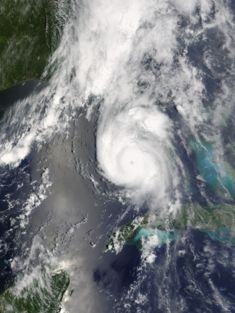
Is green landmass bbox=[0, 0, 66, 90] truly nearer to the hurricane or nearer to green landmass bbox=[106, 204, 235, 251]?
the hurricane

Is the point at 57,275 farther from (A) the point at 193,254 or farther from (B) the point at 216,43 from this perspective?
(B) the point at 216,43

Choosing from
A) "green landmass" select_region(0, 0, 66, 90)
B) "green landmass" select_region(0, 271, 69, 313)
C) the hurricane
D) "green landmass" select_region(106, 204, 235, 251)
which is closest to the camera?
"green landmass" select_region(0, 271, 69, 313)

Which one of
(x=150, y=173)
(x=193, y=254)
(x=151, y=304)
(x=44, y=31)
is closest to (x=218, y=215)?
(x=193, y=254)

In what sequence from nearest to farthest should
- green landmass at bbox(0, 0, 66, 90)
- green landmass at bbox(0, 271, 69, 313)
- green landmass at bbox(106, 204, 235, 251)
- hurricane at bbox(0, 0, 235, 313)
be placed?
green landmass at bbox(0, 271, 69, 313), hurricane at bbox(0, 0, 235, 313), green landmass at bbox(0, 0, 66, 90), green landmass at bbox(106, 204, 235, 251)

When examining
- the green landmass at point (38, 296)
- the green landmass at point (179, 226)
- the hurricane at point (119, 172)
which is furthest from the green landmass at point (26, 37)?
the green landmass at point (38, 296)

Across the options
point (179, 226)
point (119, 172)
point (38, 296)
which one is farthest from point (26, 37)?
point (38, 296)

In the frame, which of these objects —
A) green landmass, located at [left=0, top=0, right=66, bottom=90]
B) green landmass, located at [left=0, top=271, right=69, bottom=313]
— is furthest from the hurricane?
green landmass, located at [left=0, top=0, right=66, bottom=90]

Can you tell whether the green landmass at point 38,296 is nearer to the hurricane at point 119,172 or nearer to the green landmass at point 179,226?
the hurricane at point 119,172

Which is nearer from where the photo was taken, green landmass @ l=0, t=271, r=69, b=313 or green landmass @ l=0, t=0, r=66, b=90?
Result: green landmass @ l=0, t=271, r=69, b=313
